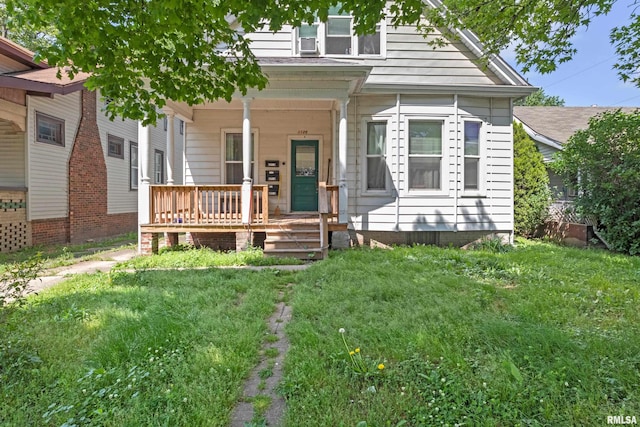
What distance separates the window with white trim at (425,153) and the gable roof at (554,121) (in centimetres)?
709

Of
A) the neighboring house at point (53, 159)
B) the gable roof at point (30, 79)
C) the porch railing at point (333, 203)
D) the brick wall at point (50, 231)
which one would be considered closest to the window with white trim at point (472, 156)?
the porch railing at point (333, 203)

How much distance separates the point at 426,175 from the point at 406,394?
7090 mm

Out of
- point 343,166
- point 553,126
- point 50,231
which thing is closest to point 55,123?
point 50,231

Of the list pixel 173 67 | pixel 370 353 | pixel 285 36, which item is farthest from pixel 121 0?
pixel 285 36

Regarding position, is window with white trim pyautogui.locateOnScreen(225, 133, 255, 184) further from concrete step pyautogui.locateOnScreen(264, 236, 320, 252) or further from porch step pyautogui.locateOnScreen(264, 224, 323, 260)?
concrete step pyautogui.locateOnScreen(264, 236, 320, 252)

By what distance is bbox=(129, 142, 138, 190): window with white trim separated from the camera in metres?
14.0

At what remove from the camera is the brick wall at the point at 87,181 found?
10883mm

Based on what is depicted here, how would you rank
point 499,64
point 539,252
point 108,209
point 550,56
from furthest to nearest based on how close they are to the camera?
point 108,209 < point 499,64 < point 539,252 < point 550,56

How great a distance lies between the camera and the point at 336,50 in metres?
8.97

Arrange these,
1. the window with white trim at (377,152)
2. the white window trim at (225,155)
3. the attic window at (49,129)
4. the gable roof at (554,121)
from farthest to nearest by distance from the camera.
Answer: the gable roof at (554,121) → the attic window at (49,129) → the white window trim at (225,155) → the window with white trim at (377,152)

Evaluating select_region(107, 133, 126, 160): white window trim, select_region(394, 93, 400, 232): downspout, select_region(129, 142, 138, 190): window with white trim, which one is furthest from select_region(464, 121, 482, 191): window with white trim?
select_region(129, 142, 138, 190): window with white trim

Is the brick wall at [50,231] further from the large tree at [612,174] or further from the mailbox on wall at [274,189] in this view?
the large tree at [612,174]

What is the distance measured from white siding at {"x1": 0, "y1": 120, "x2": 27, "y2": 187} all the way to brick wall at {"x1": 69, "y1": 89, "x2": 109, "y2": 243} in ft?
5.01

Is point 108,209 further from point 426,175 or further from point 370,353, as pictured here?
point 370,353
